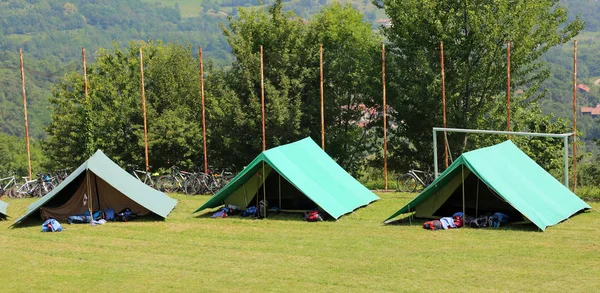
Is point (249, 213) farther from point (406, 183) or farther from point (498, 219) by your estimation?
point (406, 183)

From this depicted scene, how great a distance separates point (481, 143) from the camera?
27.4m

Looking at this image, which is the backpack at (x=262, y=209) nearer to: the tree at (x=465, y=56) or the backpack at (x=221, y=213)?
the backpack at (x=221, y=213)

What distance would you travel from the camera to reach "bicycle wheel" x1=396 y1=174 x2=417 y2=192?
23.4 metres

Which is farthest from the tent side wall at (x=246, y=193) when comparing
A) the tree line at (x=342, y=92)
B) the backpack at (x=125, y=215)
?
the tree line at (x=342, y=92)

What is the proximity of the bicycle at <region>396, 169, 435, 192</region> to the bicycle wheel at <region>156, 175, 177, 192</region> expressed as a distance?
6.53 meters

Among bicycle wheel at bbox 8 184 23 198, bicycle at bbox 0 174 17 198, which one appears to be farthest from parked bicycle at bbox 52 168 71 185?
bicycle at bbox 0 174 17 198

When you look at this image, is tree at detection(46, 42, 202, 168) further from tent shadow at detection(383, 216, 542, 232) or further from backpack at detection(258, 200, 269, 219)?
tent shadow at detection(383, 216, 542, 232)

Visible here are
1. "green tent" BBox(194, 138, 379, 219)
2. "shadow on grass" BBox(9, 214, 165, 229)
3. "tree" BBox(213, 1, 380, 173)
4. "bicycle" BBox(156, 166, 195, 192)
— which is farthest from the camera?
"tree" BBox(213, 1, 380, 173)

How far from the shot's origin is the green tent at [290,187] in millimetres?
18594

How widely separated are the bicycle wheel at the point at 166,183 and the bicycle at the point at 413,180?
21.4 feet

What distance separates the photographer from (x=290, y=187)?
18969 millimetres

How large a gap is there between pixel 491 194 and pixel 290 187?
14.8 ft

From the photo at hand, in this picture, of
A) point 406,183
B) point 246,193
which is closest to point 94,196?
point 246,193

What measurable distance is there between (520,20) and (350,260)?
595 inches
